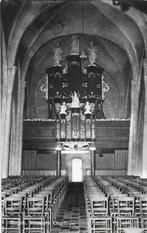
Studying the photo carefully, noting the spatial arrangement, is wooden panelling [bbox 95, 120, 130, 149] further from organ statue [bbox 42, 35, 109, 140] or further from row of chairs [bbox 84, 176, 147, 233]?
row of chairs [bbox 84, 176, 147, 233]

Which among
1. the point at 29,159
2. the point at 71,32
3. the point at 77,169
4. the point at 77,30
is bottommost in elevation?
the point at 77,169

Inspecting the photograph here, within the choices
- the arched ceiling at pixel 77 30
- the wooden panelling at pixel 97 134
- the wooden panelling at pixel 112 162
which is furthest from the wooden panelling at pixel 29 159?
the arched ceiling at pixel 77 30

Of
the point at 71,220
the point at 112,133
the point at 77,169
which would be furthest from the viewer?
the point at 77,169

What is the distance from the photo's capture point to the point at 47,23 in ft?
89.2

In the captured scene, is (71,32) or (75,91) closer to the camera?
(71,32)

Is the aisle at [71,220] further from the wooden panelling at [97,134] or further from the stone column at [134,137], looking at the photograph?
the wooden panelling at [97,134]

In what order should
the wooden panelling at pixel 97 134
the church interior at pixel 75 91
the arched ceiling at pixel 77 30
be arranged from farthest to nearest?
the wooden panelling at pixel 97 134
the church interior at pixel 75 91
the arched ceiling at pixel 77 30

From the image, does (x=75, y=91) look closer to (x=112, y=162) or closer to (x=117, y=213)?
(x=112, y=162)

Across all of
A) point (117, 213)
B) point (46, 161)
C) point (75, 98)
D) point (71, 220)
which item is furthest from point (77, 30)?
point (117, 213)

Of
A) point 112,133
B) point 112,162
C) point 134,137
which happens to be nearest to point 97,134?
point 112,133

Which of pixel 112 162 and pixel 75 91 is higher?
pixel 75 91

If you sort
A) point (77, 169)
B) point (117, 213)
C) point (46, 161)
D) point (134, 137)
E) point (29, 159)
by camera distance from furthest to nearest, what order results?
point (77, 169)
point (46, 161)
point (29, 159)
point (134, 137)
point (117, 213)

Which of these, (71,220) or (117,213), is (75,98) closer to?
(71,220)

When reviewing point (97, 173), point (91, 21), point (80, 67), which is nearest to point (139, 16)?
point (91, 21)
